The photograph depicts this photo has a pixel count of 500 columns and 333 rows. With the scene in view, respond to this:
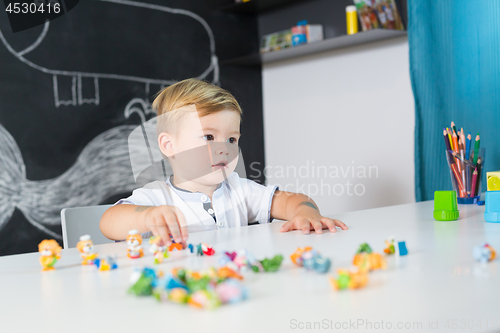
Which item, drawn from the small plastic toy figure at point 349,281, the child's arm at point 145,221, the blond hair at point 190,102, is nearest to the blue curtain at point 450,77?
the blond hair at point 190,102

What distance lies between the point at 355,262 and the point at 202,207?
0.65 meters

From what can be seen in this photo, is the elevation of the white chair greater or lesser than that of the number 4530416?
lesser

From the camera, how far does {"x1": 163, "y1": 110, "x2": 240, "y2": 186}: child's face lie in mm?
1006

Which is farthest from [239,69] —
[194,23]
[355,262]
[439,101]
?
[355,262]

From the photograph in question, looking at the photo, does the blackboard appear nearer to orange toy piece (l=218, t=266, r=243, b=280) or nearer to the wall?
the wall

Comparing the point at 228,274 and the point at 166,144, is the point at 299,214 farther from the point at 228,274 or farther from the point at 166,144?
the point at 228,274

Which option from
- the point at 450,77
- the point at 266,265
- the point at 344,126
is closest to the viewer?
the point at 266,265

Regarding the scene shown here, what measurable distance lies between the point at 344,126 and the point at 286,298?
187cm

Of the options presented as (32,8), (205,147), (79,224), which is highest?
(32,8)

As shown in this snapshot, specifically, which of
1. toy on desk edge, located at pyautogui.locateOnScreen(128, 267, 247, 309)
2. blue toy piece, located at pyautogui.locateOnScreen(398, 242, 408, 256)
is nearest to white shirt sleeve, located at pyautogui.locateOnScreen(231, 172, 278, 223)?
blue toy piece, located at pyautogui.locateOnScreen(398, 242, 408, 256)

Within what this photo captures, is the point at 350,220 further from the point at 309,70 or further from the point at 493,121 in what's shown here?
the point at 309,70

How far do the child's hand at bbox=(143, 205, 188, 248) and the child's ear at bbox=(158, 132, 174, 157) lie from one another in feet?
0.80

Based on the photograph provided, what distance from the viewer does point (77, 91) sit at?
6.19 ft

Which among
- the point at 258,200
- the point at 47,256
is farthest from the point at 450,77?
the point at 47,256
